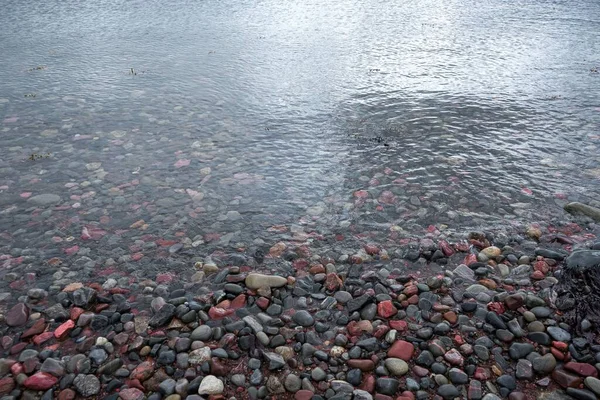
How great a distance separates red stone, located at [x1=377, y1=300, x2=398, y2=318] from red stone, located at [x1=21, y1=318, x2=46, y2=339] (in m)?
3.34

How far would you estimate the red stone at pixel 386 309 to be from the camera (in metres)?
4.39

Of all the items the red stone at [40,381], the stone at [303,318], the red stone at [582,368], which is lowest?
the stone at [303,318]

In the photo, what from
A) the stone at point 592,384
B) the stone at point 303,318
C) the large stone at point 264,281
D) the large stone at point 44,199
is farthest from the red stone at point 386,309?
the large stone at point 44,199

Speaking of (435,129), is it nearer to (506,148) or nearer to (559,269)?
(506,148)

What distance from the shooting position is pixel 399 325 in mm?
4254

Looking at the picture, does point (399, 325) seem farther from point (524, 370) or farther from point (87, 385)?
point (87, 385)

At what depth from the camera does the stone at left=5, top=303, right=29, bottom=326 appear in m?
4.41

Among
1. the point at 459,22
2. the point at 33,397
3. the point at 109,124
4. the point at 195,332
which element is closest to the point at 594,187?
the point at 195,332

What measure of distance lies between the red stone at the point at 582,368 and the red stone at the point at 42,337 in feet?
15.5

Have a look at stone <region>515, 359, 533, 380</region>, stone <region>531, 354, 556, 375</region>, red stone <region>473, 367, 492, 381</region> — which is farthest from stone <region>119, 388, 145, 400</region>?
stone <region>531, 354, 556, 375</region>

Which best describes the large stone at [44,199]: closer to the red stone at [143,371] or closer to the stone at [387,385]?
the red stone at [143,371]

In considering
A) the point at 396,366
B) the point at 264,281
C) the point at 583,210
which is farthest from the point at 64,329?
the point at 583,210

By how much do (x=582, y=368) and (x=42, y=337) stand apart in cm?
489

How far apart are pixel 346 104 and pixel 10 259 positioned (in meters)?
6.58
